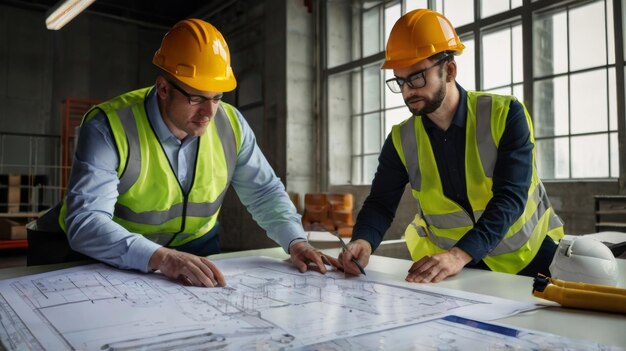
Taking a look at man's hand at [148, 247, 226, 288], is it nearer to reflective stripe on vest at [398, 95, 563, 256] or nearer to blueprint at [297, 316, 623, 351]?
blueprint at [297, 316, 623, 351]

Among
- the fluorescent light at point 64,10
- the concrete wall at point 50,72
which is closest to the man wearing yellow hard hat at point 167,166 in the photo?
the fluorescent light at point 64,10

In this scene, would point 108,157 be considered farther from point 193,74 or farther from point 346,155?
point 346,155

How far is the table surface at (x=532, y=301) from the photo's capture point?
0.95 meters

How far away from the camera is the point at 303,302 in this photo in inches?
45.9

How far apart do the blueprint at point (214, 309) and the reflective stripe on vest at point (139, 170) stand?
1.30 feet

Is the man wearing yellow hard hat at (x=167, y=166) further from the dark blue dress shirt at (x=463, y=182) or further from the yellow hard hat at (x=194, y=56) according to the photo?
the dark blue dress shirt at (x=463, y=182)

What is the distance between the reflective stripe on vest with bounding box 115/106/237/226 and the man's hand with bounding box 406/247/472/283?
3.11 ft

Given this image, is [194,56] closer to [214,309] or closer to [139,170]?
[139,170]

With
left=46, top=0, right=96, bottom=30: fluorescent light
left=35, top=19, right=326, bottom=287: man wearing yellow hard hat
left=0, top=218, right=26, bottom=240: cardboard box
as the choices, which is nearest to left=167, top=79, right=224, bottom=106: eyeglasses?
left=35, top=19, right=326, bottom=287: man wearing yellow hard hat

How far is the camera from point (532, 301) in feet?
3.89

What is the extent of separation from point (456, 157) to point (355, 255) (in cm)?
61

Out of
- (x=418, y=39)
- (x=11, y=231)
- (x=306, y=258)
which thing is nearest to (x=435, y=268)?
(x=306, y=258)

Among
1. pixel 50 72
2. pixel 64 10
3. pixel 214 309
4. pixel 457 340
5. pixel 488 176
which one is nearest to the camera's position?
pixel 457 340

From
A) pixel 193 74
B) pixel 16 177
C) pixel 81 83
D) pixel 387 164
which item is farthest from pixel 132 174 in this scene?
pixel 81 83
